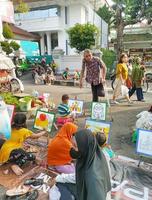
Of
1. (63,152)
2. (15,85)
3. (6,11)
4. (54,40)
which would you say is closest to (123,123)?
(63,152)

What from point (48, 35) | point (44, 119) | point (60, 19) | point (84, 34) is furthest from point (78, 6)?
point (44, 119)

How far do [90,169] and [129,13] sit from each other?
20963 mm

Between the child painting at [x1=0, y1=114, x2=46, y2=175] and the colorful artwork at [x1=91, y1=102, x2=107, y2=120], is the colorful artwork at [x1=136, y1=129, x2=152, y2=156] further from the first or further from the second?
the child painting at [x1=0, y1=114, x2=46, y2=175]

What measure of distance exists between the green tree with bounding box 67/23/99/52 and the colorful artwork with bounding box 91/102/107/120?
523 inches

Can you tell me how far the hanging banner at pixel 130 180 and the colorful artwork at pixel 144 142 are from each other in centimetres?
24

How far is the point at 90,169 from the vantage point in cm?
247

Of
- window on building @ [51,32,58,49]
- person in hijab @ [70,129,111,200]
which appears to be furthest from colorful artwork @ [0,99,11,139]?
window on building @ [51,32,58,49]

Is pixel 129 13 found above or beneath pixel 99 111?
above

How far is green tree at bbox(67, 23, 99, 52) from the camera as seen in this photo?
1816cm

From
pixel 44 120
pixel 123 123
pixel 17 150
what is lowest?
pixel 123 123

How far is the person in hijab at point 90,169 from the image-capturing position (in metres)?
2.45

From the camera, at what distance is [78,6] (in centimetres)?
2412

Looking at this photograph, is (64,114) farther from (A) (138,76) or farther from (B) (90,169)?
(A) (138,76)

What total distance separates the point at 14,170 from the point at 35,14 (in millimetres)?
22982
